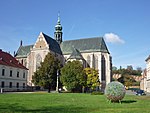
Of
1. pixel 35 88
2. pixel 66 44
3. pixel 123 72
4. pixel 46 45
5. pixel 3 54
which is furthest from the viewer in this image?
pixel 123 72

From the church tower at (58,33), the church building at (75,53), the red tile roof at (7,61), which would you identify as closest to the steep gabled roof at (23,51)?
the church building at (75,53)

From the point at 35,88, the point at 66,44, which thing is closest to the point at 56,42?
the point at 66,44

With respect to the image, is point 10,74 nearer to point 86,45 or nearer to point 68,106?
point 86,45

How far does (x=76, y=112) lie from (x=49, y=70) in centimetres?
4278

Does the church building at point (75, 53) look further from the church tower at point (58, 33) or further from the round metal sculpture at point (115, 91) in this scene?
the round metal sculpture at point (115, 91)

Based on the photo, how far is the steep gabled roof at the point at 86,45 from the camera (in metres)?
83.2

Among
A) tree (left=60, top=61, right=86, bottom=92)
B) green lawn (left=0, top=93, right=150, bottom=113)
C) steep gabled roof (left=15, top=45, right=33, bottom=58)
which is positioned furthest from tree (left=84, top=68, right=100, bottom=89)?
green lawn (left=0, top=93, right=150, bottom=113)

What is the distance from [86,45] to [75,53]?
33.5 feet

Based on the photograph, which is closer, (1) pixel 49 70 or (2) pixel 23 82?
(1) pixel 49 70

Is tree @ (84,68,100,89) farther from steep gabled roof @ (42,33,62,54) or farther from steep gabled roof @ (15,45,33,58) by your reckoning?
steep gabled roof @ (15,45,33,58)

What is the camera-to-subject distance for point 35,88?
2778 inches

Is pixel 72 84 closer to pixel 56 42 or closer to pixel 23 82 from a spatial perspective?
pixel 23 82

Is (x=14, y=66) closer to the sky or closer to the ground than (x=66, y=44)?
closer to the ground

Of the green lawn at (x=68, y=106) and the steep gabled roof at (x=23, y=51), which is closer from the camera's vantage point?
the green lawn at (x=68, y=106)
